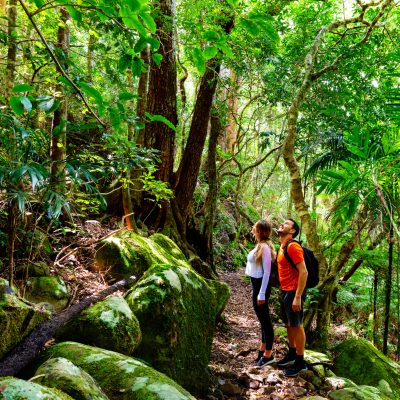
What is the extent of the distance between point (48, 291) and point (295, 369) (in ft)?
10.5

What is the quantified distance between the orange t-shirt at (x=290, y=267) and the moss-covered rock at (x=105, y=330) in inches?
83.1

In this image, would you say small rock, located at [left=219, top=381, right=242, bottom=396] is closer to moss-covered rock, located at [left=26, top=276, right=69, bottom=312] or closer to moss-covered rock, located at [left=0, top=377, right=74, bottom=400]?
moss-covered rock, located at [left=26, top=276, right=69, bottom=312]

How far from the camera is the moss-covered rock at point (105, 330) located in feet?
10.9

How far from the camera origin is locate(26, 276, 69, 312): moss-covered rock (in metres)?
4.20

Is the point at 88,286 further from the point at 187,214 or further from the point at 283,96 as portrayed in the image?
the point at 283,96

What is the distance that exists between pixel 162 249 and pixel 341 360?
338 cm

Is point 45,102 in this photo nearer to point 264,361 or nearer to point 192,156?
point 264,361

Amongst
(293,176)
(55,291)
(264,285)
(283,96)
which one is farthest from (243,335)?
(283,96)

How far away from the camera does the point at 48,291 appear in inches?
170

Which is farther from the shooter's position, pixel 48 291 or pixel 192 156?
pixel 192 156

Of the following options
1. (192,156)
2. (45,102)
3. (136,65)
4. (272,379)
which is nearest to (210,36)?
(136,65)

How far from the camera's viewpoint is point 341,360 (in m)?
5.64

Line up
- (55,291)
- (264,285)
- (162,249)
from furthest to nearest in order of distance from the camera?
1. (162,249)
2. (264,285)
3. (55,291)

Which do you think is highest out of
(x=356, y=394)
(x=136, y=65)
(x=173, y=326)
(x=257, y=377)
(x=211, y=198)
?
(x=136, y=65)
